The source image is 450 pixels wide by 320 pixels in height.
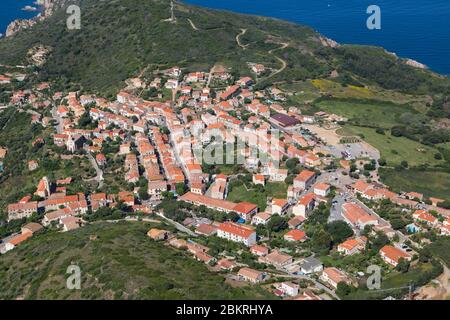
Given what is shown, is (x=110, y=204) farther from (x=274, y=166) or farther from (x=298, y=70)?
(x=298, y=70)

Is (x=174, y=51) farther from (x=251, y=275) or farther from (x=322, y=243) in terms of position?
(x=251, y=275)

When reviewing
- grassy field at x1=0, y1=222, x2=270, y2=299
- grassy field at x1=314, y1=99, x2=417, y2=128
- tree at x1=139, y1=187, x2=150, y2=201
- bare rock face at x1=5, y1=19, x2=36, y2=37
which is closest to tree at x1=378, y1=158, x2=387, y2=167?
grassy field at x1=314, y1=99, x2=417, y2=128

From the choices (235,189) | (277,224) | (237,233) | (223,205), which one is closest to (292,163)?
(235,189)

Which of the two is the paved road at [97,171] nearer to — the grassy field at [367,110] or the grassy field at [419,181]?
the grassy field at [419,181]

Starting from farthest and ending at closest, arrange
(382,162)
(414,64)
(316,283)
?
(414,64) < (382,162) < (316,283)

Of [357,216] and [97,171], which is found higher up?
[97,171]
